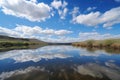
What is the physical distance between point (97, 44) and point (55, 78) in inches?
2407

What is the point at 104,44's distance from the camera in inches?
2613

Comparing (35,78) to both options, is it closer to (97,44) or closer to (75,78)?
(75,78)

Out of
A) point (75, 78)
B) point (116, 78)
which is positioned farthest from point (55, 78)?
point (116, 78)

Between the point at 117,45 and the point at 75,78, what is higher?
the point at 117,45

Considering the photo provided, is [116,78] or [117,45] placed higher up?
[117,45]

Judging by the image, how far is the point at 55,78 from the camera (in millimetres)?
11852

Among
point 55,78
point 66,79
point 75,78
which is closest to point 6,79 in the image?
point 55,78

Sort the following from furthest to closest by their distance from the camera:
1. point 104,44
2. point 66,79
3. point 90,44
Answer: point 90,44 → point 104,44 → point 66,79

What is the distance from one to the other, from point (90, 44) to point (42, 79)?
6534 cm

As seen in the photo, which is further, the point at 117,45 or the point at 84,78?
the point at 117,45

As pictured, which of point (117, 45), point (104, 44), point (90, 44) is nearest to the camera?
point (117, 45)

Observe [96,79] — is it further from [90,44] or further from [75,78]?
[90,44]

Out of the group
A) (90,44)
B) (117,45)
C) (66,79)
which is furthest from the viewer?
(90,44)

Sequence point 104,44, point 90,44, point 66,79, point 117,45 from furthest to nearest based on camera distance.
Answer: point 90,44 → point 104,44 → point 117,45 → point 66,79
